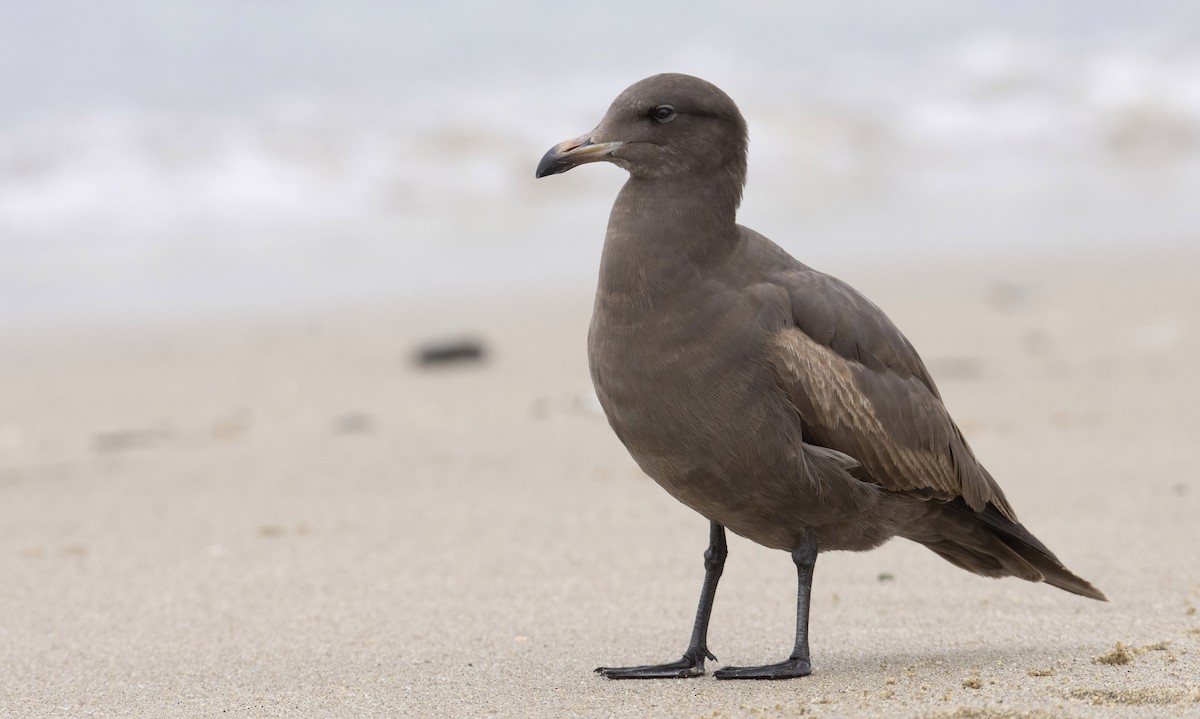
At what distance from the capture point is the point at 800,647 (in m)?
4.15

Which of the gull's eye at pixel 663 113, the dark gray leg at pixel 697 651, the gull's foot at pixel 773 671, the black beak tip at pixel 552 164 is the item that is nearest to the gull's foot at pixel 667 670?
the dark gray leg at pixel 697 651

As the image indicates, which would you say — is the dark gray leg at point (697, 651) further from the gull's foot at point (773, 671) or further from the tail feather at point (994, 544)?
the tail feather at point (994, 544)

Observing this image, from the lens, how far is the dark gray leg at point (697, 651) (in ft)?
13.8

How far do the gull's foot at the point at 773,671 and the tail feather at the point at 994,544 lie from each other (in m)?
0.66

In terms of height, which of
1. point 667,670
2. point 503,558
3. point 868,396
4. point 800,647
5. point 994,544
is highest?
point 868,396

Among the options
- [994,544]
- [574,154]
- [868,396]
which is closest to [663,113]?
[574,154]

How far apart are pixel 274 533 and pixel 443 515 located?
0.78 m

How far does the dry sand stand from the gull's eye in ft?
5.42

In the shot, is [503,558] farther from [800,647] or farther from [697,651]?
[800,647]

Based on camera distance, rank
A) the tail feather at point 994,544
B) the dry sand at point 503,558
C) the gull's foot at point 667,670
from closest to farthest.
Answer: the dry sand at point 503,558 → the gull's foot at point 667,670 → the tail feather at point 994,544

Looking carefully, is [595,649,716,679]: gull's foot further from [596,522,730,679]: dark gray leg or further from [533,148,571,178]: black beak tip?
[533,148,571,178]: black beak tip

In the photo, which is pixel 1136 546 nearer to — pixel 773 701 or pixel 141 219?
pixel 773 701

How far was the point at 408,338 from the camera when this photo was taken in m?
12.8

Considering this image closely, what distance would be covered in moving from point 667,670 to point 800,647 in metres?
0.40
